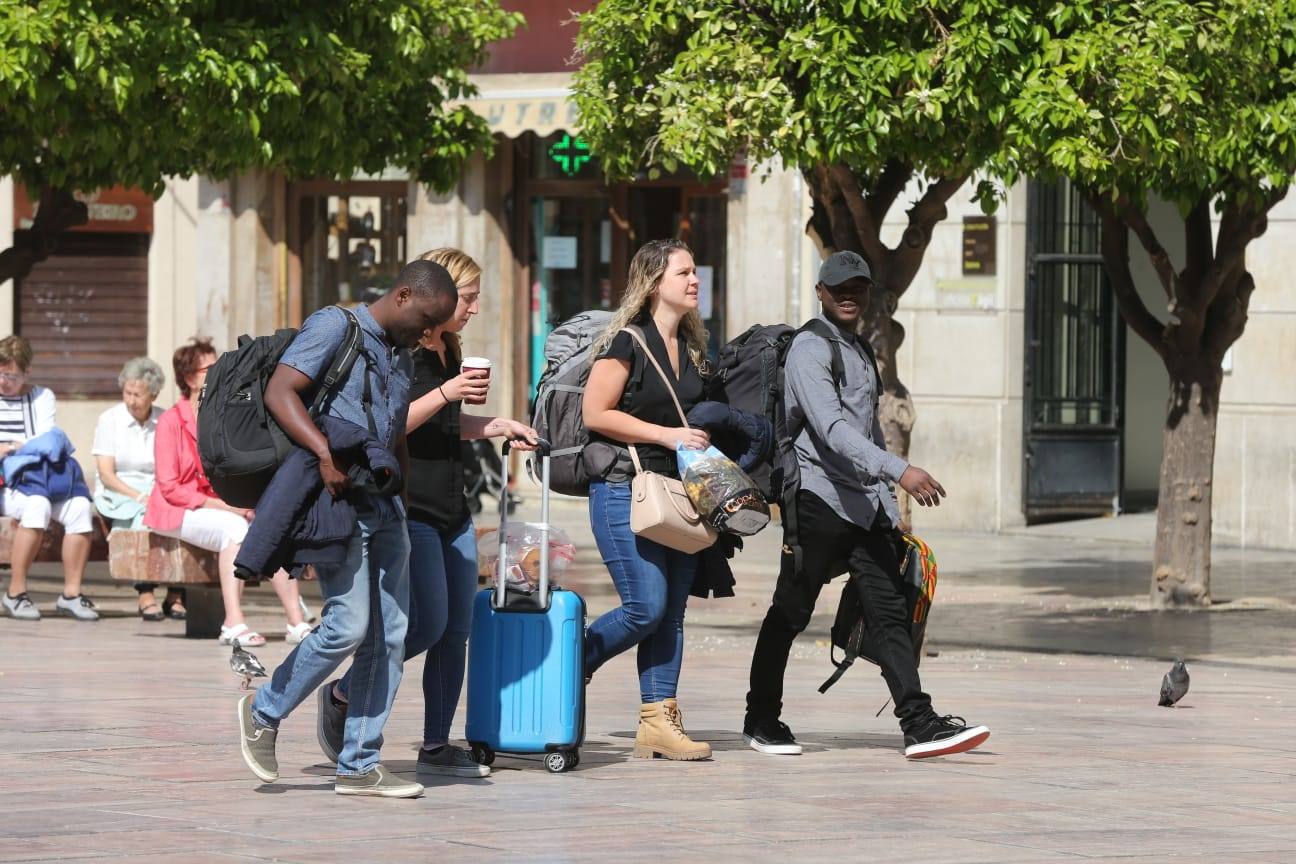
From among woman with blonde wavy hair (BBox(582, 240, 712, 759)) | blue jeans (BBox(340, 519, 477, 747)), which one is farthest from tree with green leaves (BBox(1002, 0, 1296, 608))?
blue jeans (BBox(340, 519, 477, 747))

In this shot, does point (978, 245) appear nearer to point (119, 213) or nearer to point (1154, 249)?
point (1154, 249)

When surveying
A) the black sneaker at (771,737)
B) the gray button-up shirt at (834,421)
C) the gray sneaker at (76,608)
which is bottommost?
the gray sneaker at (76,608)

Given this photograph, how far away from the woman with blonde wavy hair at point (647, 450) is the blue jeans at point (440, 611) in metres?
0.45

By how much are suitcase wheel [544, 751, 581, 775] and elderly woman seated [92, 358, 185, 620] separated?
5932 millimetres

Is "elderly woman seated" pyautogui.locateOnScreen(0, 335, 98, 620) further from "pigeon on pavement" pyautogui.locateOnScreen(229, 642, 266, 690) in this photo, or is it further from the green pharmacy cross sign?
the green pharmacy cross sign

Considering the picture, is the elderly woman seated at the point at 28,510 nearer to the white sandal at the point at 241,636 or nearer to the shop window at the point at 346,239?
the white sandal at the point at 241,636

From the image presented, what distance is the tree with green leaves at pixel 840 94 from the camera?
11750 mm

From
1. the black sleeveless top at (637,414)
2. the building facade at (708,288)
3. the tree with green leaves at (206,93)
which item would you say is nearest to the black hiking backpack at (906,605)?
the black sleeveless top at (637,414)

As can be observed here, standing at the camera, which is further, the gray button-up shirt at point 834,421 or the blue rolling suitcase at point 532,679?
the gray button-up shirt at point 834,421

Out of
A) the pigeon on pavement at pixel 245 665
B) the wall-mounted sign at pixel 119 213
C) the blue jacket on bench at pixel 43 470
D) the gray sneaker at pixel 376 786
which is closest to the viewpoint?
the gray sneaker at pixel 376 786

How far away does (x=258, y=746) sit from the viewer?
24.2 ft

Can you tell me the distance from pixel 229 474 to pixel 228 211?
699 inches

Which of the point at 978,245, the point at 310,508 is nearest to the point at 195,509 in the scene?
the point at 310,508

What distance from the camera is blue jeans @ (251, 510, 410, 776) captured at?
725 centimetres
